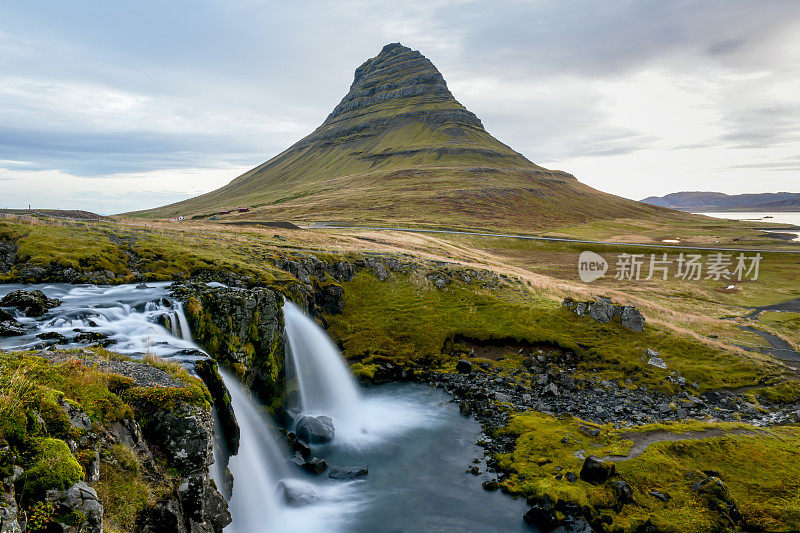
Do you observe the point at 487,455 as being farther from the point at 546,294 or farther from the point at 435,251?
the point at 435,251

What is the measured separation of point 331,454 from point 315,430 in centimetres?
196

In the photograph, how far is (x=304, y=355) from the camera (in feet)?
105

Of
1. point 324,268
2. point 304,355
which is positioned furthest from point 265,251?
point 304,355

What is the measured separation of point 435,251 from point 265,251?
126 feet

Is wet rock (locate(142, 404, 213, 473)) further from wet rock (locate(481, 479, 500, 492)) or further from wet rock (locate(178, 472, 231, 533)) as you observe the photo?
wet rock (locate(481, 479, 500, 492))

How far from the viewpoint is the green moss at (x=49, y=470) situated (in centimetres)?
750

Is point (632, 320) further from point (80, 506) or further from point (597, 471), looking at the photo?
point (80, 506)

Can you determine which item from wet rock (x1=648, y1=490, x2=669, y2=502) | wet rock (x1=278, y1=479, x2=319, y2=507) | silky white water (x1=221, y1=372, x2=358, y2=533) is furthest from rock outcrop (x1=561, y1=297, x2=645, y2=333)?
wet rock (x1=278, y1=479, x2=319, y2=507)

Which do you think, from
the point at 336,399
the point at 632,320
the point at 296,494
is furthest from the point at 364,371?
the point at 632,320

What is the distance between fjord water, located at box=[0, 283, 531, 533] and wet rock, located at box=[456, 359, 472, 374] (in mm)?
5738

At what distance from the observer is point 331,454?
25.3m

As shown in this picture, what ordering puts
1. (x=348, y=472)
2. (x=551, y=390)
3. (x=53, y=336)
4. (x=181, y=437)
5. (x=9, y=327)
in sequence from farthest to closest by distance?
(x=551, y=390)
(x=348, y=472)
(x=9, y=327)
(x=53, y=336)
(x=181, y=437)

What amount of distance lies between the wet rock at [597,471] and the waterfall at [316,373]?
1620cm

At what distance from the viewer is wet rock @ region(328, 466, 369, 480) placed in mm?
23031
